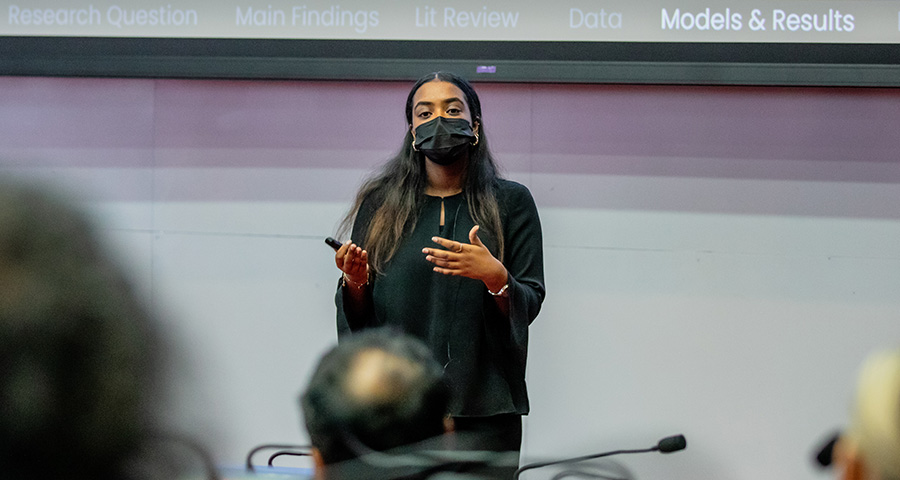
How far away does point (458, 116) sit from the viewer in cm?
179

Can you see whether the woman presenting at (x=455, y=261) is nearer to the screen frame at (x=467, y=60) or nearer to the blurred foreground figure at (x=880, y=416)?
the screen frame at (x=467, y=60)

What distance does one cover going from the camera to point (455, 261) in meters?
1.49

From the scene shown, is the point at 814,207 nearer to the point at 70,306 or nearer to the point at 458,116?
the point at 458,116

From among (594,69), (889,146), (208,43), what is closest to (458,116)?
(594,69)

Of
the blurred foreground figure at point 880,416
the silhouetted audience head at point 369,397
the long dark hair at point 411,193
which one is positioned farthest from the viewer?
the long dark hair at point 411,193

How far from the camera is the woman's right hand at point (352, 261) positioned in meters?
1.55

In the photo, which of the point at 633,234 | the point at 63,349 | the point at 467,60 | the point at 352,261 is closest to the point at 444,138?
the point at 352,261

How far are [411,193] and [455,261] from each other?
0.37 m

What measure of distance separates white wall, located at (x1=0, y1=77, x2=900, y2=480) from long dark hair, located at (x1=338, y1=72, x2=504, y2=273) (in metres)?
0.83

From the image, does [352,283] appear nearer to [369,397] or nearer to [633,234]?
[369,397]

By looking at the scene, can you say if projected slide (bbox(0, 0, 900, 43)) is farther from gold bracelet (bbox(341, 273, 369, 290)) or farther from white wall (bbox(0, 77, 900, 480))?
gold bracelet (bbox(341, 273, 369, 290))

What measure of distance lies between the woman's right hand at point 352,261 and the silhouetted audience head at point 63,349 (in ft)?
3.63

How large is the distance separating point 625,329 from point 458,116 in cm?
119

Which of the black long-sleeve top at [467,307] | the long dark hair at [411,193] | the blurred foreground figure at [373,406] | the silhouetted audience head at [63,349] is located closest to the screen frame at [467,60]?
the long dark hair at [411,193]
